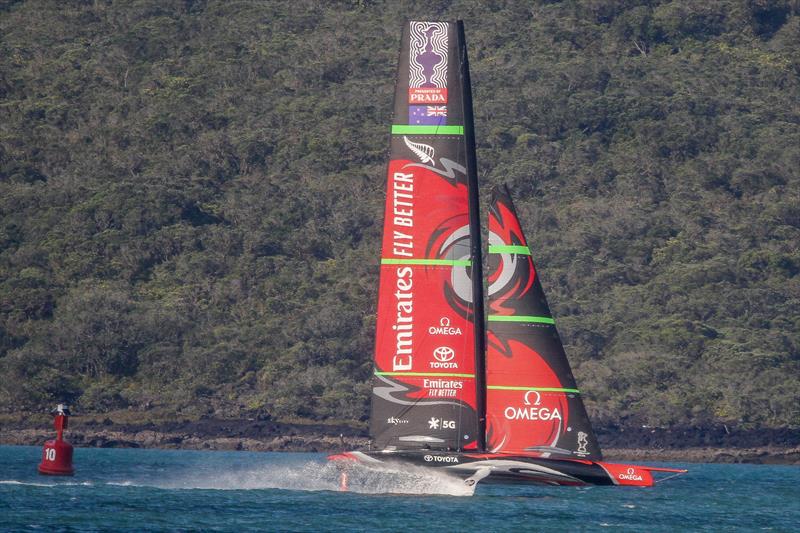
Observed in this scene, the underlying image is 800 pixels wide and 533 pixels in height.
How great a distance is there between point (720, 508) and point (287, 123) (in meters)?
106

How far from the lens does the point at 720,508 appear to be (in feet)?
135

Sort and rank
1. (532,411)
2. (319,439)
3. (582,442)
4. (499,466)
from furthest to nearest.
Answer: (319,439) → (582,442) → (532,411) → (499,466)

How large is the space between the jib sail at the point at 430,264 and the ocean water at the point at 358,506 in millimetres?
1417

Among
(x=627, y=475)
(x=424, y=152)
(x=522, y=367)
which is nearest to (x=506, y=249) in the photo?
(x=522, y=367)

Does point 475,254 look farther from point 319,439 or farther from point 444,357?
point 319,439

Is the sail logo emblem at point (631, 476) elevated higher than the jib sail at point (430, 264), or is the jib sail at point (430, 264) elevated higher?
the jib sail at point (430, 264)

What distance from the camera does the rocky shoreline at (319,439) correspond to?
297 feet

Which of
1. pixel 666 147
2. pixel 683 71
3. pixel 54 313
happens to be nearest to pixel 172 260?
pixel 54 313

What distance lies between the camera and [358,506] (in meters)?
35.7

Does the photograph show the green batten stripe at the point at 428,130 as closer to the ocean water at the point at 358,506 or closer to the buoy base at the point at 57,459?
the ocean water at the point at 358,506

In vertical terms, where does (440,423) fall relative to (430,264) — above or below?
below

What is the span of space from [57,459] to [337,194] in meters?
85.1

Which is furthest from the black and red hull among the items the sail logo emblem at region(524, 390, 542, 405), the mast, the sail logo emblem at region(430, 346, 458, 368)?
the sail logo emblem at region(430, 346, 458, 368)

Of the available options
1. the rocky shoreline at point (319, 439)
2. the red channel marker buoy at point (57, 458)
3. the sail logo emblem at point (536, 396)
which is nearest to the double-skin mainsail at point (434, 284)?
the sail logo emblem at point (536, 396)
